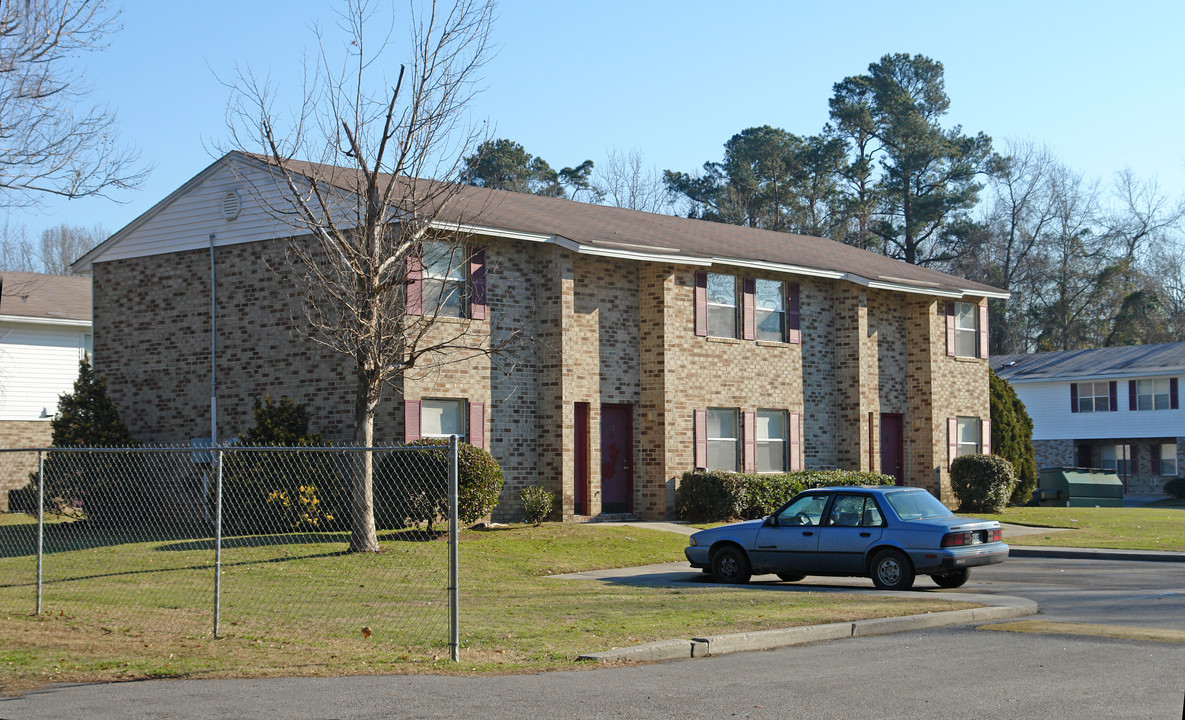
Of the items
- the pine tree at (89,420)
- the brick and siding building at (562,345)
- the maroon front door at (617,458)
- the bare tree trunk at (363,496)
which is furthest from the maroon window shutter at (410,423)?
the pine tree at (89,420)

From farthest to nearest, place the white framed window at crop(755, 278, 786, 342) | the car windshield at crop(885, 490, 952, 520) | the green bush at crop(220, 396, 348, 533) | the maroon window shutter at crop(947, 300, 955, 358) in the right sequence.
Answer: the maroon window shutter at crop(947, 300, 955, 358) < the white framed window at crop(755, 278, 786, 342) < the green bush at crop(220, 396, 348, 533) < the car windshield at crop(885, 490, 952, 520)

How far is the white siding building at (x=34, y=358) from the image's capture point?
32.1 metres

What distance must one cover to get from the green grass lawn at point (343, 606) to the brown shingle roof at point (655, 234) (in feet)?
20.8

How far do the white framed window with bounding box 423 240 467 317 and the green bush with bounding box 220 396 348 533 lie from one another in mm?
3232

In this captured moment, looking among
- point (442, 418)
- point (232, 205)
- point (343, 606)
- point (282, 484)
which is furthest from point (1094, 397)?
point (343, 606)

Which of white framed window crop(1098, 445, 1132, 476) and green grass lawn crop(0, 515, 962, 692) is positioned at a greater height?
white framed window crop(1098, 445, 1132, 476)

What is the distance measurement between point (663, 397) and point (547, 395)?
2.93m

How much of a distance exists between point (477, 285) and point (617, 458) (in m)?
5.18

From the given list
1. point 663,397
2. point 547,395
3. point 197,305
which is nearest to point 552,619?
A: point 547,395

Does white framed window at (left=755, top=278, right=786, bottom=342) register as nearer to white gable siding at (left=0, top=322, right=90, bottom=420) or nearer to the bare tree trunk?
the bare tree trunk

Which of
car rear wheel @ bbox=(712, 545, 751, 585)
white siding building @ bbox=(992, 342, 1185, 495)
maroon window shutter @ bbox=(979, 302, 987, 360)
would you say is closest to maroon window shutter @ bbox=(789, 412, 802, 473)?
maroon window shutter @ bbox=(979, 302, 987, 360)

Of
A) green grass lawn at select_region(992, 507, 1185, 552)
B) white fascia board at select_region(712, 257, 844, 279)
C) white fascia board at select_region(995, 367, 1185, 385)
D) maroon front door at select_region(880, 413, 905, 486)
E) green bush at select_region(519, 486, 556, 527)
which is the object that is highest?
white fascia board at select_region(712, 257, 844, 279)

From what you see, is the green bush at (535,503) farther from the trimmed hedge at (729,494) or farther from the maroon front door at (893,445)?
the maroon front door at (893,445)

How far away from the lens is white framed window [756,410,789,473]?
93.1ft
